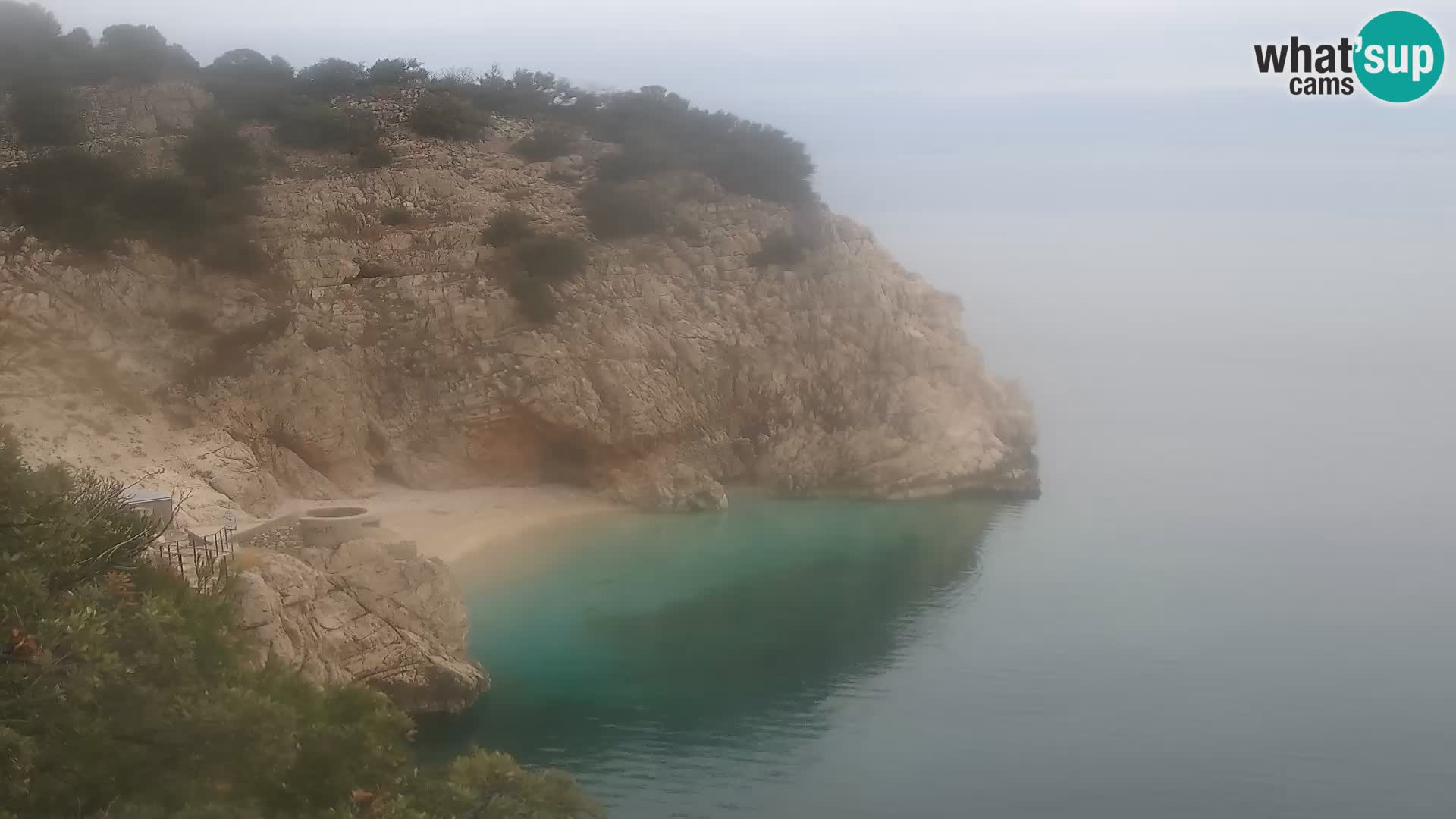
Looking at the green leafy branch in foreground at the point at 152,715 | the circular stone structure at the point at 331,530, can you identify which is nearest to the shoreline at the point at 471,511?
the circular stone structure at the point at 331,530

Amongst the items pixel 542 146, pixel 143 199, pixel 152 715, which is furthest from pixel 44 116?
pixel 152 715

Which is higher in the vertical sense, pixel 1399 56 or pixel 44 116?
pixel 44 116

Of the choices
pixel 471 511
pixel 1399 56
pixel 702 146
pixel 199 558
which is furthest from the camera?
pixel 702 146

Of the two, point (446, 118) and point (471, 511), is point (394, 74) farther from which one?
point (471, 511)

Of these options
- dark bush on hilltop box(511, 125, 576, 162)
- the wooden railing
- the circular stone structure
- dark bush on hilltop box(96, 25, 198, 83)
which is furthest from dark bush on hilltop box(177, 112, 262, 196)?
the wooden railing

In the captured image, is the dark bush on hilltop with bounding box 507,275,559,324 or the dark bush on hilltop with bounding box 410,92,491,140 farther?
the dark bush on hilltop with bounding box 410,92,491,140

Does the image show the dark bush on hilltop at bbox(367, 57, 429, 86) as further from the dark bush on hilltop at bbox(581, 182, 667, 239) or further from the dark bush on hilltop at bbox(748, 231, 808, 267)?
the dark bush on hilltop at bbox(748, 231, 808, 267)

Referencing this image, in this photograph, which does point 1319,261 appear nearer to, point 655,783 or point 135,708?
point 655,783
